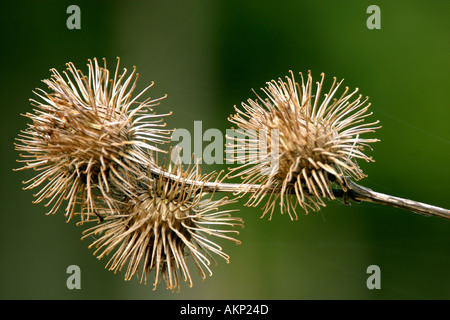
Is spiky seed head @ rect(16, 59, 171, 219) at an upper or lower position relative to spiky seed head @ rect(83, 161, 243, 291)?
upper

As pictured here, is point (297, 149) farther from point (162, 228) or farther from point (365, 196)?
point (162, 228)

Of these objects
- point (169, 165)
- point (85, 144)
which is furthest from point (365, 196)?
point (85, 144)

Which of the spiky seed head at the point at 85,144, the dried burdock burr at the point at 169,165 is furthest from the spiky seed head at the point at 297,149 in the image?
the spiky seed head at the point at 85,144

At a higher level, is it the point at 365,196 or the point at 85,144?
the point at 85,144

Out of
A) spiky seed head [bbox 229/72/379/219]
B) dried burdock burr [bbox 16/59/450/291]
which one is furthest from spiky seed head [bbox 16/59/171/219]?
spiky seed head [bbox 229/72/379/219]

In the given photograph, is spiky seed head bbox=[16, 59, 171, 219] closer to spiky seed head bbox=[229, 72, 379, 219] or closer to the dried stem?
the dried stem
